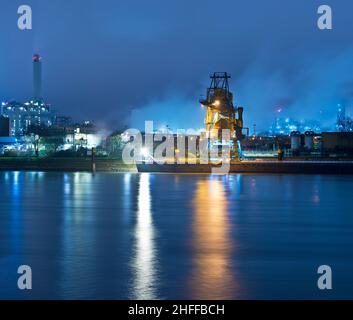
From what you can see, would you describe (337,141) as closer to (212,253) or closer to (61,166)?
(61,166)

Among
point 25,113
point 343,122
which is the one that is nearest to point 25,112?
point 25,113

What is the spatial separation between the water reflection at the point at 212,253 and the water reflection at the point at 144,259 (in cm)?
59

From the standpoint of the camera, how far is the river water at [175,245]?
816cm

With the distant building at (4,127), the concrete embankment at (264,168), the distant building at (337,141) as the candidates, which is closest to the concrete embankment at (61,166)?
the concrete embankment at (264,168)

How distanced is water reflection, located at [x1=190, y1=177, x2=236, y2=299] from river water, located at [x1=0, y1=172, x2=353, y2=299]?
0.02 metres

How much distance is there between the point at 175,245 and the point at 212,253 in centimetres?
100

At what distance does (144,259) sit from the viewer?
991 centimetres

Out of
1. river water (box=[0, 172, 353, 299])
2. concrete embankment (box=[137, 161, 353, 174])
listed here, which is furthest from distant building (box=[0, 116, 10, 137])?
river water (box=[0, 172, 353, 299])

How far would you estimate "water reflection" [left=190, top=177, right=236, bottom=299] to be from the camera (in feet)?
26.4

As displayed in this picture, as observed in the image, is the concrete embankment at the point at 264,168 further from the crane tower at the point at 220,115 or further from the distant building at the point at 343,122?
the distant building at the point at 343,122

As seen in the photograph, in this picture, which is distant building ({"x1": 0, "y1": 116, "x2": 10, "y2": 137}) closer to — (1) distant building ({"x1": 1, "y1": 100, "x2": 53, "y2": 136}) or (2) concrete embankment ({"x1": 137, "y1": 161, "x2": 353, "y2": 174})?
(1) distant building ({"x1": 1, "y1": 100, "x2": 53, "y2": 136})

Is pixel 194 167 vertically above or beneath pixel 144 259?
above

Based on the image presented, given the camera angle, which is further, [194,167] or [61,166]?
[61,166]
